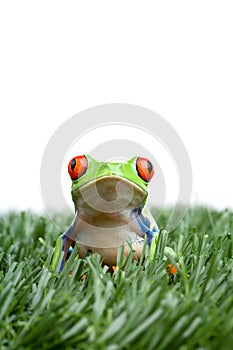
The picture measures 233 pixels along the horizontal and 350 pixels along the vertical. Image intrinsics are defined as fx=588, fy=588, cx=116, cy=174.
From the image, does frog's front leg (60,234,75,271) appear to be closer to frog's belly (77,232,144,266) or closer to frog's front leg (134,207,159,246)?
frog's belly (77,232,144,266)

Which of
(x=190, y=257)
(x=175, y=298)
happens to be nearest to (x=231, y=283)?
(x=175, y=298)

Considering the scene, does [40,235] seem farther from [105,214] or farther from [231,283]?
[231,283]

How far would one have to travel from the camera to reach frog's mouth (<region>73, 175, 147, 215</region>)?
121 centimetres

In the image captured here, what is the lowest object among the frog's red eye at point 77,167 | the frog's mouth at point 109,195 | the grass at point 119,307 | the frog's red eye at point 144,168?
the grass at point 119,307

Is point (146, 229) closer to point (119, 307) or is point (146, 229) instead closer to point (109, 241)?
point (109, 241)

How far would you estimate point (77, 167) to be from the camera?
1259 millimetres

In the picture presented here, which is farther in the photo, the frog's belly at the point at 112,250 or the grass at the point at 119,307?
the frog's belly at the point at 112,250

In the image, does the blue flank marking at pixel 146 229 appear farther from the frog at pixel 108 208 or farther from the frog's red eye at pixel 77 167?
the frog's red eye at pixel 77 167

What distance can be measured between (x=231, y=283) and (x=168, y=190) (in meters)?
0.38

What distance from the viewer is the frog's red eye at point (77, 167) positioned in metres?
1.25

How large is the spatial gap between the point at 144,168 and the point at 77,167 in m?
0.14

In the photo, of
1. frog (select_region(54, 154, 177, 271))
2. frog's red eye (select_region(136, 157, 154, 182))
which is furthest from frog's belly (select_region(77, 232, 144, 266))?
frog's red eye (select_region(136, 157, 154, 182))

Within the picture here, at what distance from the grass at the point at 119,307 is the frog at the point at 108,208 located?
0.15 feet

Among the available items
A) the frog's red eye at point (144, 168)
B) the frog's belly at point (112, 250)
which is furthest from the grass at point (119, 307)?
the frog's red eye at point (144, 168)
